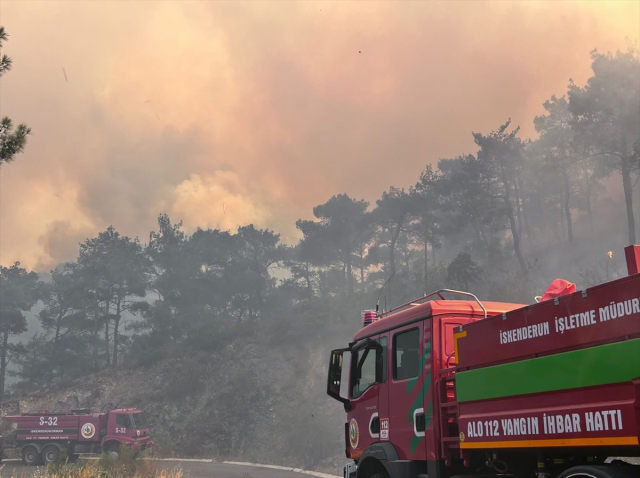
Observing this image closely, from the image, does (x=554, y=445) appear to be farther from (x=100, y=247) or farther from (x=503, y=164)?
(x=100, y=247)

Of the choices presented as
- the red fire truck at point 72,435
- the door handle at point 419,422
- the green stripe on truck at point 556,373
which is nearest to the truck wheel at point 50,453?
the red fire truck at point 72,435

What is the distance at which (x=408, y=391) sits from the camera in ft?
25.2

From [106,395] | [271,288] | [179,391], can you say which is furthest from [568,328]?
[271,288]

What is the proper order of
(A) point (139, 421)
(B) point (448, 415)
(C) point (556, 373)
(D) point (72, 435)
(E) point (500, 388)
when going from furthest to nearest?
(A) point (139, 421), (D) point (72, 435), (B) point (448, 415), (E) point (500, 388), (C) point (556, 373)

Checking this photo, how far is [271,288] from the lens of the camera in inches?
2621

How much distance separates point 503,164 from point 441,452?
155 feet

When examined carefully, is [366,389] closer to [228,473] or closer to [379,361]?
[379,361]

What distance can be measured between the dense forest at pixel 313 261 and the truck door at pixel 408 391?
3596 cm

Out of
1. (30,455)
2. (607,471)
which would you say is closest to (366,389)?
(607,471)

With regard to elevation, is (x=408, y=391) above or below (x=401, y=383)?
below

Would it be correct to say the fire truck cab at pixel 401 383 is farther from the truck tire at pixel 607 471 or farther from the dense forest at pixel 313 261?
the dense forest at pixel 313 261

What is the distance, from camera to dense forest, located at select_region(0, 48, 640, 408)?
5091cm

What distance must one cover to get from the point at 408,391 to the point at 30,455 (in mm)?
30452

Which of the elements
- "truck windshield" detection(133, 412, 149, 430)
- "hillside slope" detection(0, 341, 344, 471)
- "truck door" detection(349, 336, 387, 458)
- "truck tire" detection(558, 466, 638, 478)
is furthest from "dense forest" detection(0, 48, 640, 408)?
"truck tire" detection(558, 466, 638, 478)
